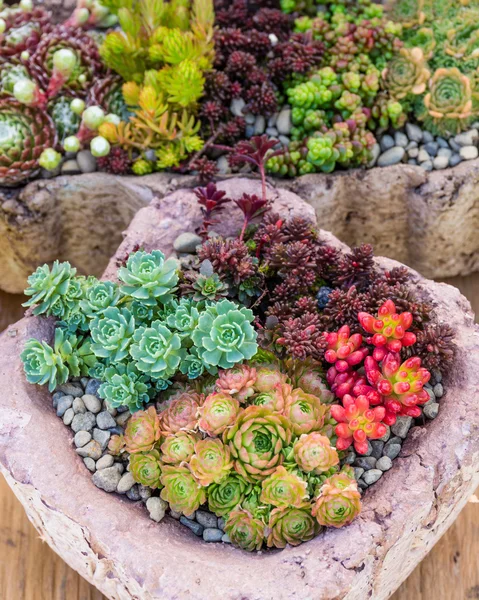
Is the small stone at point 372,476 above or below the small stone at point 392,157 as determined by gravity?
below

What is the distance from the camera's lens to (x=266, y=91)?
94.8 inches

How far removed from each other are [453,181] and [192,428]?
1432mm

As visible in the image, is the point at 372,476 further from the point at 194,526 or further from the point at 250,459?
the point at 194,526

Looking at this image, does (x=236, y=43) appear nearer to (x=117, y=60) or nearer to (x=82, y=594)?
(x=117, y=60)

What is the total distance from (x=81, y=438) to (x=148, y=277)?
1.46ft

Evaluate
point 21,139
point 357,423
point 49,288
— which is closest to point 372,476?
point 357,423

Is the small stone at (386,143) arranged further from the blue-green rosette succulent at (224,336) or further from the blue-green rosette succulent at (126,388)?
the blue-green rosette succulent at (126,388)

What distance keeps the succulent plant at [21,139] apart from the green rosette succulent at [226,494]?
1407 millimetres

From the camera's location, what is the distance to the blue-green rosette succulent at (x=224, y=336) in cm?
162

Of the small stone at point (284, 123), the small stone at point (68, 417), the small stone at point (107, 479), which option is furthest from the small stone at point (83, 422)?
the small stone at point (284, 123)

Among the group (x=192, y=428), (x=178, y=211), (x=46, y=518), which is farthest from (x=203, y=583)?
(x=178, y=211)

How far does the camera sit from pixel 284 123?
2.49 metres

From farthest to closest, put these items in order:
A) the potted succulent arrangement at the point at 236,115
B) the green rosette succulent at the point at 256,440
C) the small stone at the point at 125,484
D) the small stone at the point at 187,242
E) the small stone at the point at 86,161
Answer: the small stone at the point at 86,161 < the potted succulent arrangement at the point at 236,115 < the small stone at the point at 187,242 < the small stone at the point at 125,484 < the green rosette succulent at the point at 256,440

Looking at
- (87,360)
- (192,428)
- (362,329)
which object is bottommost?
(87,360)
